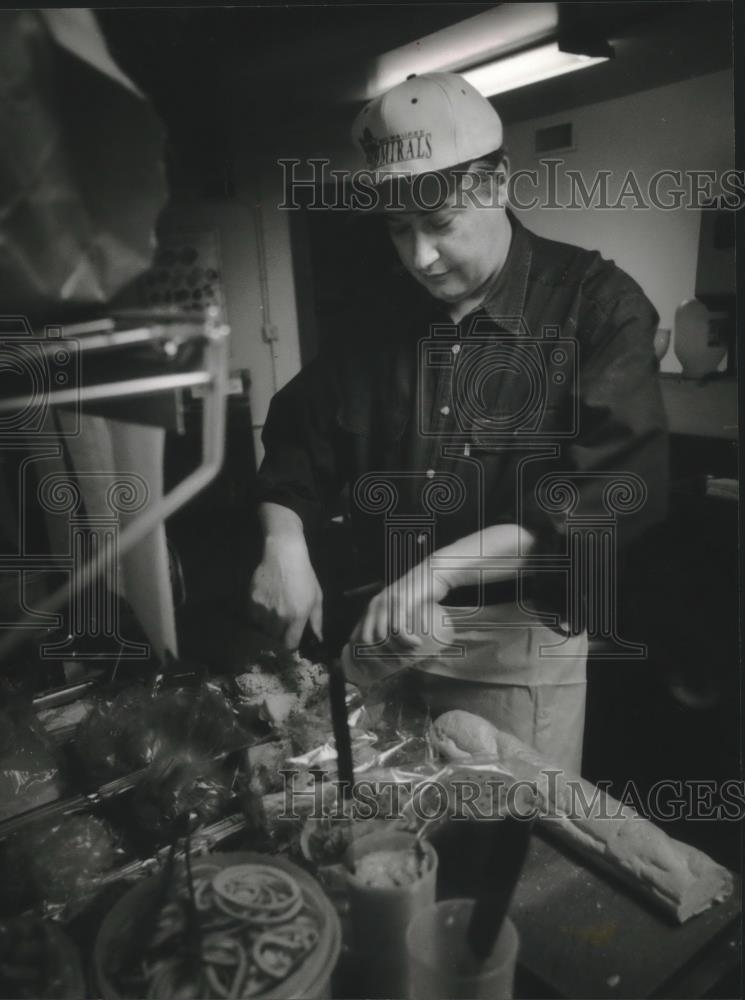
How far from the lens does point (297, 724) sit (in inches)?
47.9

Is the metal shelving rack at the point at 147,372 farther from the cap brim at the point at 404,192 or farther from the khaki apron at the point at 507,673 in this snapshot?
the khaki apron at the point at 507,673

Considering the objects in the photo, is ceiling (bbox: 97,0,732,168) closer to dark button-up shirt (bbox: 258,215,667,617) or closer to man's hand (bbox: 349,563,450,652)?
dark button-up shirt (bbox: 258,215,667,617)

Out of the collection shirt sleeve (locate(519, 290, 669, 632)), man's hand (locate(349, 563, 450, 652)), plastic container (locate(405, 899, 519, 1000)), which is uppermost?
shirt sleeve (locate(519, 290, 669, 632))

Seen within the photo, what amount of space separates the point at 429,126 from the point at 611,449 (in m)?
0.57

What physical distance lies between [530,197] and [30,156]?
769 mm

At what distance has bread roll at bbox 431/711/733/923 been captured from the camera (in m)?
1.01

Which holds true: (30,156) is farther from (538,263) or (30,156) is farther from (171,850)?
(171,850)

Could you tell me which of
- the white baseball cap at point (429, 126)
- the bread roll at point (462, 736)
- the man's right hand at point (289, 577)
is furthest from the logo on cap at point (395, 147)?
the bread roll at point (462, 736)

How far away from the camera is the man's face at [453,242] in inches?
45.7

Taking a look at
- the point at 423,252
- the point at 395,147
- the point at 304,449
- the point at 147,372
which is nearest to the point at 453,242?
the point at 423,252

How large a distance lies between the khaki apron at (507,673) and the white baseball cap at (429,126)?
71 centimetres

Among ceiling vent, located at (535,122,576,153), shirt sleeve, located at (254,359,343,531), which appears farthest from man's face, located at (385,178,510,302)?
shirt sleeve, located at (254,359,343,531)

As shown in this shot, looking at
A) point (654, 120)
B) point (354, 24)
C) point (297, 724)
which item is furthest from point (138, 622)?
point (654, 120)

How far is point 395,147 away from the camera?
1134 millimetres
